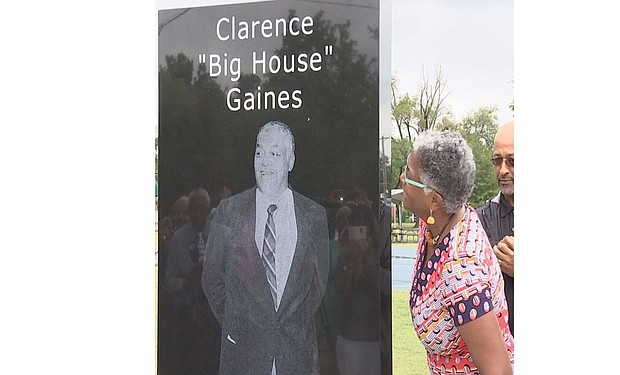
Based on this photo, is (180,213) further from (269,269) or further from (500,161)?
(500,161)

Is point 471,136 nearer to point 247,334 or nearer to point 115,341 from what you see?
point 247,334

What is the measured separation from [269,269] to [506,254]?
1.08m

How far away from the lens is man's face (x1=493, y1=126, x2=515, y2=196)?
418 cm

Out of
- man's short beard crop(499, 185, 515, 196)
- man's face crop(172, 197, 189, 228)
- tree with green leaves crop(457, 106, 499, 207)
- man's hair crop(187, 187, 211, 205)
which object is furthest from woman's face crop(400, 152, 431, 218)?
man's face crop(172, 197, 189, 228)

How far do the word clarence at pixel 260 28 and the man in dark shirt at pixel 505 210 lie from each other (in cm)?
101

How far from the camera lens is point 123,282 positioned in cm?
487

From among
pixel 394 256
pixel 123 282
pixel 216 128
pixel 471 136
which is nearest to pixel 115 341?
pixel 123 282

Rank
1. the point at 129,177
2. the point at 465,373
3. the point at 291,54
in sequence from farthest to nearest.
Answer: the point at 129,177 → the point at 291,54 → the point at 465,373

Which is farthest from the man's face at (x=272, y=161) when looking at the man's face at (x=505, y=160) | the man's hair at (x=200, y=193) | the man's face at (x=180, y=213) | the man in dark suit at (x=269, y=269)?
the man's face at (x=505, y=160)

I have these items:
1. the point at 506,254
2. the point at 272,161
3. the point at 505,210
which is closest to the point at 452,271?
the point at 506,254

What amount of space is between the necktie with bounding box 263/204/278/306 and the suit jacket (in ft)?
0.08

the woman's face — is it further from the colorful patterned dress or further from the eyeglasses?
the eyeglasses

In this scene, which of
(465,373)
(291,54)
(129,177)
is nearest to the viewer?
(465,373)

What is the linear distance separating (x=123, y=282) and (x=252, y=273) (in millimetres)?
714
